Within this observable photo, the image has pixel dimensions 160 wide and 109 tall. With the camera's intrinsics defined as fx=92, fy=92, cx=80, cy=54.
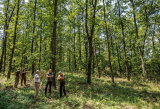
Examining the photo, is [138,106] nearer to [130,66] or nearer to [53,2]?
[53,2]

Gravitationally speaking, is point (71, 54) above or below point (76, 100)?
above

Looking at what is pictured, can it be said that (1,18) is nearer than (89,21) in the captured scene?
No

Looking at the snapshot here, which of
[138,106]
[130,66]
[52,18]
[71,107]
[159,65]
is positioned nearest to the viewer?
[71,107]

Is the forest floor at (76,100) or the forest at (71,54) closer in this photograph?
the forest floor at (76,100)

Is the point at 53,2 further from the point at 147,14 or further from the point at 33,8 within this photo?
the point at 147,14

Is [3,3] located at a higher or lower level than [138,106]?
higher

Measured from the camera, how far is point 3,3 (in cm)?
1558

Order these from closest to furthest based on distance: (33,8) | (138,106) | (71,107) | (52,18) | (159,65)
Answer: (71,107) → (138,106) → (52,18) → (33,8) → (159,65)

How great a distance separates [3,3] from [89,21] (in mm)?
15535

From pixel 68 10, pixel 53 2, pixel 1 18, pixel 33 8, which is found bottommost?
pixel 68 10

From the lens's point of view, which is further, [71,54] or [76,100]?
[71,54]

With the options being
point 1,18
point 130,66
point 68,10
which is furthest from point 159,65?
point 1,18

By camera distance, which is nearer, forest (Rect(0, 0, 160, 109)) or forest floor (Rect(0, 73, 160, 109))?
forest floor (Rect(0, 73, 160, 109))

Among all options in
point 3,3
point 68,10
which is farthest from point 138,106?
point 3,3
